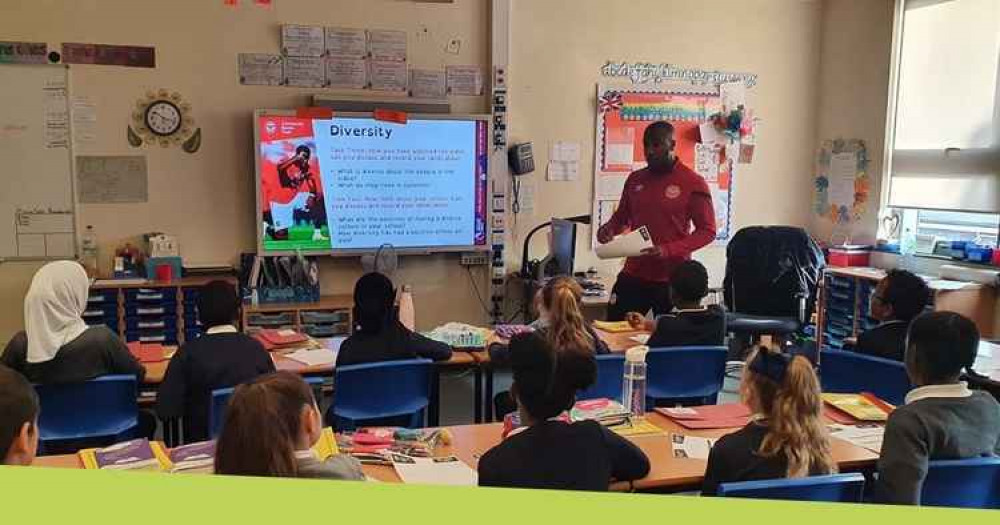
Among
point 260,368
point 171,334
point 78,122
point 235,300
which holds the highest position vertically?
point 78,122

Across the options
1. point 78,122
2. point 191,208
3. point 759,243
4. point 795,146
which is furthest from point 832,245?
point 78,122

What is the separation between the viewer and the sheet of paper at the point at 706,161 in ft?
21.6

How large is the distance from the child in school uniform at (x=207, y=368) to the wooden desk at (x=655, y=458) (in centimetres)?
61

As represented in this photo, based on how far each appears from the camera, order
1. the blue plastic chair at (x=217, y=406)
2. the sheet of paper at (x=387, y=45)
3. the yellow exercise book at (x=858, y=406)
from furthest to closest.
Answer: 1. the sheet of paper at (x=387, y=45)
2. the yellow exercise book at (x=858, y=406)
3. the blue plastic chair at (x=217, y=406)

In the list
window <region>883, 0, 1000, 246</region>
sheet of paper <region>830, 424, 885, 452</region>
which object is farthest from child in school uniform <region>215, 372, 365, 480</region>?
window <region>883, 0, 1000, 246</region>

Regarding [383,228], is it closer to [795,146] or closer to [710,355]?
[710,355]

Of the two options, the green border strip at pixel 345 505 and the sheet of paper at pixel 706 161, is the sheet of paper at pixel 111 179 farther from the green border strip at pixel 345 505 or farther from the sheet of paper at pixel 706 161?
the green border strip at pixel 345 505

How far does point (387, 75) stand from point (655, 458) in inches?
154

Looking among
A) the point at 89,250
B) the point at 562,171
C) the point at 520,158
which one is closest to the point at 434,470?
the point at 89,250

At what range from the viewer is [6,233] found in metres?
5.07

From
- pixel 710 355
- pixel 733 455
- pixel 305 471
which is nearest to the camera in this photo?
pixel 305 471

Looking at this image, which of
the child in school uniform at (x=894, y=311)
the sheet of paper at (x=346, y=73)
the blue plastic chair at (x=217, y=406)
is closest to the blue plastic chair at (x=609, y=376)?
the child in school uniform at (x=894, y=311)

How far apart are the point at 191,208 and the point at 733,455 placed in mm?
4293

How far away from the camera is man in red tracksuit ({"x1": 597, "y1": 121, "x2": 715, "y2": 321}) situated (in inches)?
184
